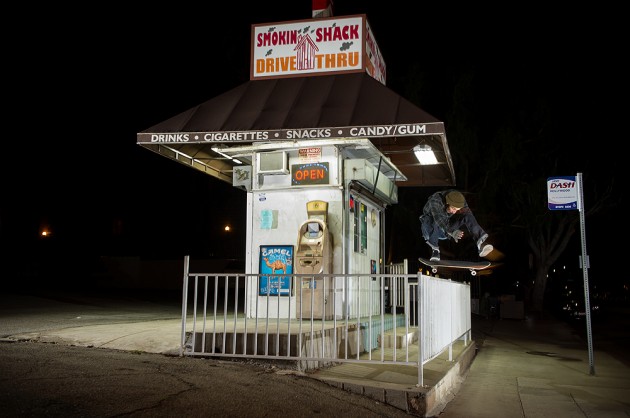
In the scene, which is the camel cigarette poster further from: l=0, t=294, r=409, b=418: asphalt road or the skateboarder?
l=0, t=294, r=409, b=418: asphalt road

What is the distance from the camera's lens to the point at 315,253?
1023cm

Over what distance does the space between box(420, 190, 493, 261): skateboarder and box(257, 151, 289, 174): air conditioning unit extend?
2798 mm

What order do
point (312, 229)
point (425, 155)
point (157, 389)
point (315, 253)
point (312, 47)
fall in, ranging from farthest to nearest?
point (425, 155)
point (312, 47)
point (312, 229)
point (315, 253)
point (157, 389)

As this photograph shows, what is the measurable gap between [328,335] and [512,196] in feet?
69.0

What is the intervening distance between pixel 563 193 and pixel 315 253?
4872 mm

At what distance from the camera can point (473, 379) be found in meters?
9.28

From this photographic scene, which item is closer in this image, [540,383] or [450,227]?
[540,383]

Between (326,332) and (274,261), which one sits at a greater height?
(274,261)

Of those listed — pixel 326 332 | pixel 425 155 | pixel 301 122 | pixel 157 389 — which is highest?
pixel 301 122

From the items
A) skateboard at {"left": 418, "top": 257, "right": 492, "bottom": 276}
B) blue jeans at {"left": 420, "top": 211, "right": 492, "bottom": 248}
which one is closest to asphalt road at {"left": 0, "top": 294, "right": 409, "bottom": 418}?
skateboard at {"left": 418, "top": 257, "right": 492, "bottom": 276}

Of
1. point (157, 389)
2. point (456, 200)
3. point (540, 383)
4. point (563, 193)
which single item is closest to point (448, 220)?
point (456, 200)

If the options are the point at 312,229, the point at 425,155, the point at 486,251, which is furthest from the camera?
the point at 425,155

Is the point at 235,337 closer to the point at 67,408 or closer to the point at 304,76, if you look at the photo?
the point at 67,408

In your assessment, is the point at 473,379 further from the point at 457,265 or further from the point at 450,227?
the point at 450,227
